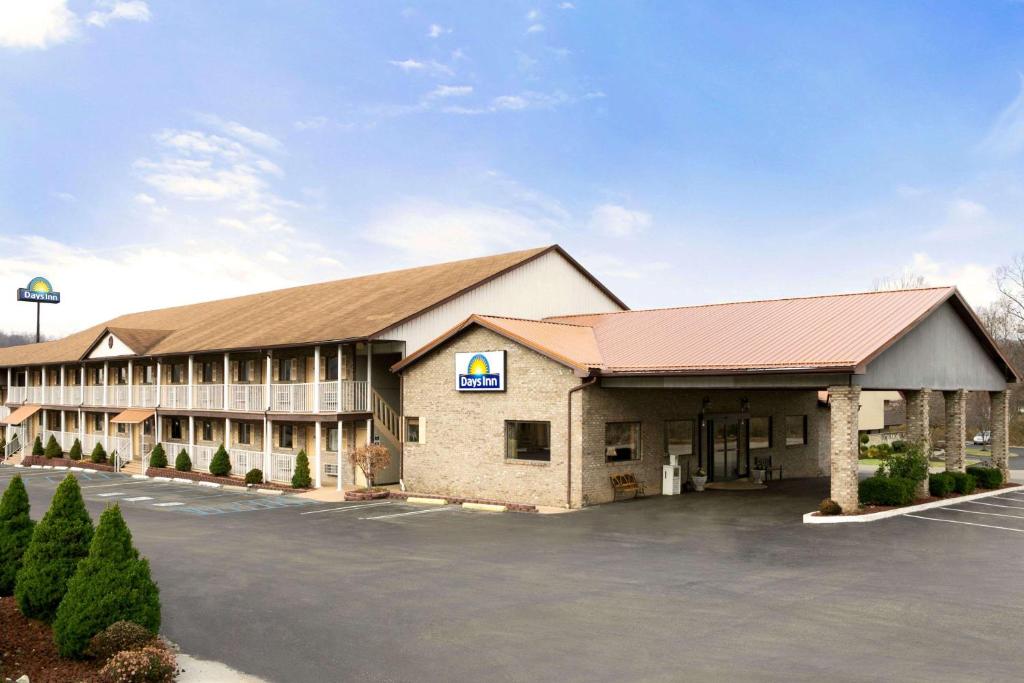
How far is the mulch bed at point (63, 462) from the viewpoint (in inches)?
1694

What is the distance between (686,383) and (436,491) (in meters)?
9.67

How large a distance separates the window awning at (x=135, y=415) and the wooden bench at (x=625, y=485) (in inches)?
1029

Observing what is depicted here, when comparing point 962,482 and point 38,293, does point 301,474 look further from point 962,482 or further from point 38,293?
point 38,293

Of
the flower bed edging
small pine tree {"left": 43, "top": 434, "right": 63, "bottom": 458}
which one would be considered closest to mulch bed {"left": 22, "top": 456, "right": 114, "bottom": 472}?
small pine tree {"left": 43, "top": 434, "right": 63, "bottom": 458}

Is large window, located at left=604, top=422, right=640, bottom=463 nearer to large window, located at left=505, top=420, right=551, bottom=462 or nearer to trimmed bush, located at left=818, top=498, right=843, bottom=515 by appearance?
large window, located at left=505, top=420, right=551, bottom=462

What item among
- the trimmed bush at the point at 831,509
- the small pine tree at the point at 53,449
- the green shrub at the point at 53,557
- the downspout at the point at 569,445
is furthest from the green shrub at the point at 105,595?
the small pine tree at the point at 53,449

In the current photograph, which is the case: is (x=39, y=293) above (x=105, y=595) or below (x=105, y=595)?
above

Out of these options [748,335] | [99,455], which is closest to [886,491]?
Result: [748,335]

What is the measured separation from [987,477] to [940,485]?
4246 mm

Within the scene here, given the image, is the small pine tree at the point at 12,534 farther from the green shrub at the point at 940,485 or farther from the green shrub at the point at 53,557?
the green shrub at the point at 940,485

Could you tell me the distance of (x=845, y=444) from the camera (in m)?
20.4

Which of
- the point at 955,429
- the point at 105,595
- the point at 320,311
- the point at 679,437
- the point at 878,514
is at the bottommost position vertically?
the point at 878,514

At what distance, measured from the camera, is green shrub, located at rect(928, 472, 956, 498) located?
80.8 feet

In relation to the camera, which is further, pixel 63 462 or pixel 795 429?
pixel 63 462
